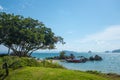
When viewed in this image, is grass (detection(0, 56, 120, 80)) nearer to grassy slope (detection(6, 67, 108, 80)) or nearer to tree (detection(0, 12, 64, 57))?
grassy slope (detection(6, 67, 108, 80))

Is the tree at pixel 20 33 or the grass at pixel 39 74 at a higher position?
the tree at pixel 20 33

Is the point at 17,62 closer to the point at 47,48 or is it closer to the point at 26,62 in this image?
the point at 26,62

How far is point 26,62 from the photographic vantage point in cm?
1734

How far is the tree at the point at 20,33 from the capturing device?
154 feet

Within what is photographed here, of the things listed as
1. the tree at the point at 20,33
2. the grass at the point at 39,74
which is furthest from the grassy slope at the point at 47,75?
the tree at the point at 20,33

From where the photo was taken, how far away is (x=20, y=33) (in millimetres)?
46594

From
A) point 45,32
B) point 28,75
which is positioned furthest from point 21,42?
point 28,75

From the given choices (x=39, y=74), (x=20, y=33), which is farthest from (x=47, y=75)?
(x=20, y=33)

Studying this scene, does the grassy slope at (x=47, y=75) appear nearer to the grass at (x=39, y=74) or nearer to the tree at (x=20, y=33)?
the grass at (x=39, y=74)

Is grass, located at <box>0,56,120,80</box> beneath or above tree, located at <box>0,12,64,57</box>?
beneath

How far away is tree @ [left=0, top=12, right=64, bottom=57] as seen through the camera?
154 feet

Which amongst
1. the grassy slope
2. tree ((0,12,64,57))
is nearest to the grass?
the grassy slope

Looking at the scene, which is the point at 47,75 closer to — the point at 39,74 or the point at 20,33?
the point at 39,74

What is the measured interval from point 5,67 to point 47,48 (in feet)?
136
